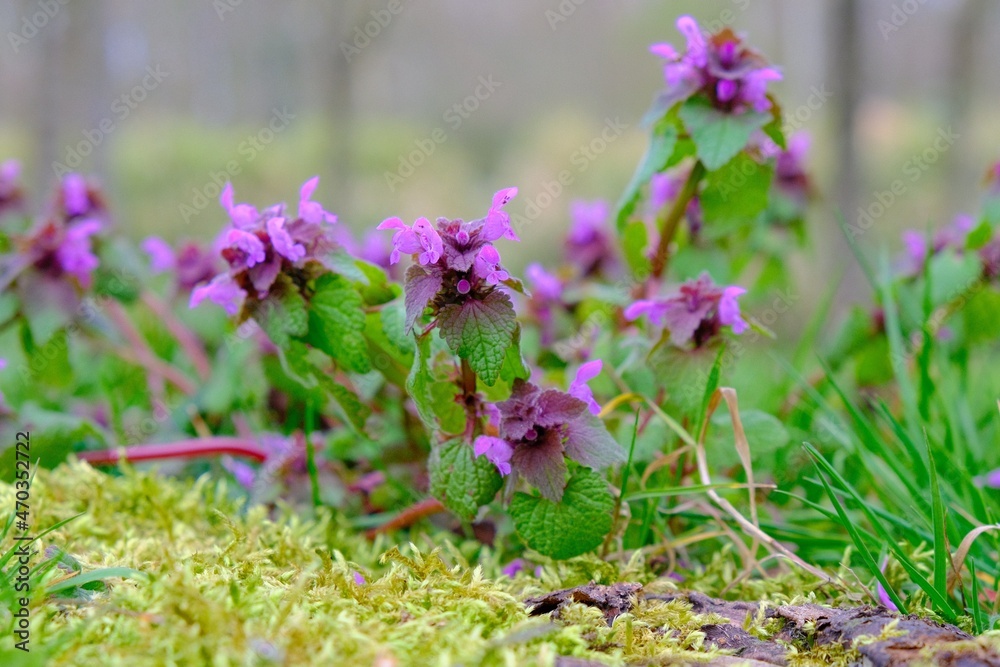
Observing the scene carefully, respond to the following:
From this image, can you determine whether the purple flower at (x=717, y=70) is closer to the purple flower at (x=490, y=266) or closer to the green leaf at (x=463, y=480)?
the purple flower at (x=490, y=266)

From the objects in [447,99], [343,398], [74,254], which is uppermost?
[447,99]

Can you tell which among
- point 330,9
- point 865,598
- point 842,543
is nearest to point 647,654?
point 865,598

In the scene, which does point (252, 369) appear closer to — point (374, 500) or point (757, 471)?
point (374, 500)

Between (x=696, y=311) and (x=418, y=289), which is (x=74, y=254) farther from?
(x=696, y=311)

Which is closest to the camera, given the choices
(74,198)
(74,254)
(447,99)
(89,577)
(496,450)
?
(89,577)

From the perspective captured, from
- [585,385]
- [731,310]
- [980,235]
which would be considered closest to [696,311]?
[731,310]

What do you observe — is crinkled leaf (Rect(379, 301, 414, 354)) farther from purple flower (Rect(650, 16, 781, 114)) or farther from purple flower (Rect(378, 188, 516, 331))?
purple flower (Rect(650, 16, 781, 114))
